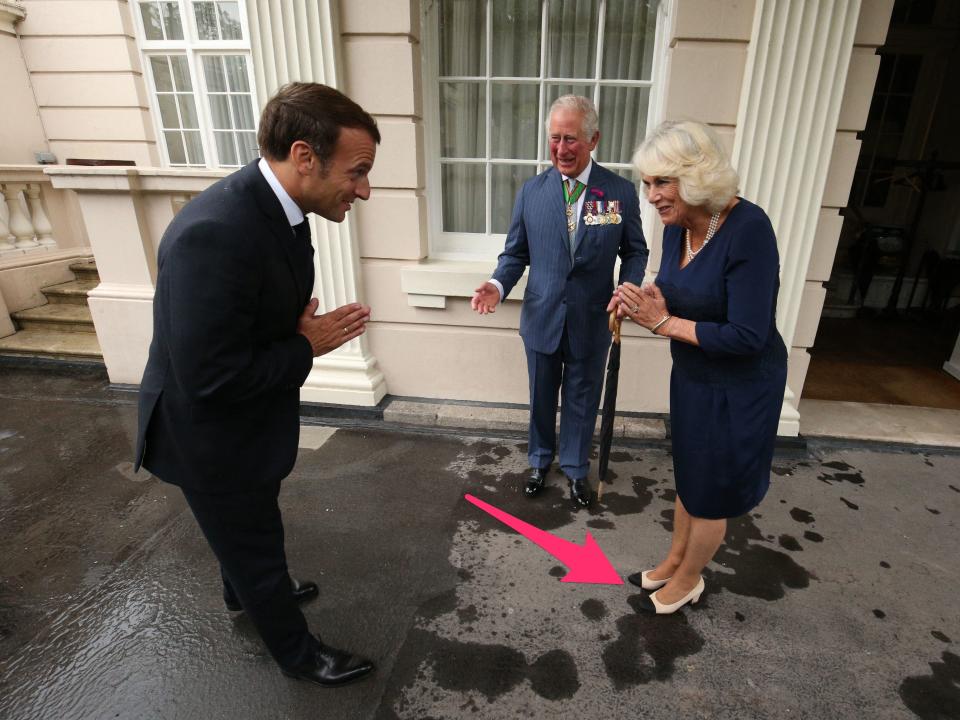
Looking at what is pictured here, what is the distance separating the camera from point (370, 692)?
6.21 ft

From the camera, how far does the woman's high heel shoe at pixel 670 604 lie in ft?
7.22

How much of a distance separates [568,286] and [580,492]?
3.87 feet

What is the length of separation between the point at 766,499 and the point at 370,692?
7.86 ft

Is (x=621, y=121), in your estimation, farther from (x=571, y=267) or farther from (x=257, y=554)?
(x=257, y=554)

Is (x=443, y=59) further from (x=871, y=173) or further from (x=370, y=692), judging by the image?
(x=871, y=173)

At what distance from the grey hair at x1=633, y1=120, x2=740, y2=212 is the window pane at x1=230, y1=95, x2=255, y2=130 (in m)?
6.33

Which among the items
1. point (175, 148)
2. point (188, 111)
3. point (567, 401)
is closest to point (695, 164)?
point (567, 401)

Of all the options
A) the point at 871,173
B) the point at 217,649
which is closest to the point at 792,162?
the point at 217,649

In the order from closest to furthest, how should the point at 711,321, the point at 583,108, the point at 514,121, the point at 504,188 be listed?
the point at 711,321 → the point at 583,108 → the point at 514,121 → the point at 504,188

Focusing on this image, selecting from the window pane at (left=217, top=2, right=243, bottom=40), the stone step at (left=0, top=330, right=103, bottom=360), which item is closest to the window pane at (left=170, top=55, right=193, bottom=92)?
the window pane at (left=217, top=2, right=243, bottom=40)

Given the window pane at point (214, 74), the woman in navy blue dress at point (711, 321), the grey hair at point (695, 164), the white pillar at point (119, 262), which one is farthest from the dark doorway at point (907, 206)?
the window pane at point (214, 74)

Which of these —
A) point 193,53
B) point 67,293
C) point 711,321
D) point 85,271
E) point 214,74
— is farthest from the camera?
point 214,74

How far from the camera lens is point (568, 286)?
272cm

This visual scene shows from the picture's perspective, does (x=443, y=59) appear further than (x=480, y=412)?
No
